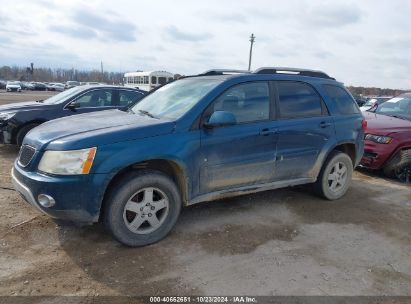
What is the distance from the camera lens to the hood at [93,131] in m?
3.48

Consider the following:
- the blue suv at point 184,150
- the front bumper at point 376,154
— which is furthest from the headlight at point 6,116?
the front bumper at point 376,154

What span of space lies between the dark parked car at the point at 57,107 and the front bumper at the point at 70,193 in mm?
3491

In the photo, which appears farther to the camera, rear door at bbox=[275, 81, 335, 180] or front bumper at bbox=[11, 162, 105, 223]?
rear door at bbox=[275, 81, 335, 180]

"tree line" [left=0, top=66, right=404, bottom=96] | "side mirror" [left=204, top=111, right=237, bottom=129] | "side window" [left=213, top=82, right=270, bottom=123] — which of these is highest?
"side window" [left=213, top=82, right=270, bottom=123]

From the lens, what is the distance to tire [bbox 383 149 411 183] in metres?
6.95

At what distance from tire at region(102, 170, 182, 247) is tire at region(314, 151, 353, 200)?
248cm

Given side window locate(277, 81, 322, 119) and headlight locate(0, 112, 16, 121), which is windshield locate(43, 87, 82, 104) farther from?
side window locate(277, 81, 322, 119)

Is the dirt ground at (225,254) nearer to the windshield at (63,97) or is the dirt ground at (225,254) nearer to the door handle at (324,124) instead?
the door handle at (324,124)

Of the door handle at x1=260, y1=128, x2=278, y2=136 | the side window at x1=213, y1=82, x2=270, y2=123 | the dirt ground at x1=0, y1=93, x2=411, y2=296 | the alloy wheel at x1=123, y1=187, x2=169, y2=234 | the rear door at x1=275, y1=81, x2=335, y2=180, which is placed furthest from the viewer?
the rear door at x1=275, y1=81, x2=335, y2=180

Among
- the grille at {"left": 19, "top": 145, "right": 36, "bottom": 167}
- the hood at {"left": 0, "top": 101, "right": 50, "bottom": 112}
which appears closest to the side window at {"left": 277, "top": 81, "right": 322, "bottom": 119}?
the grille at {"left": 19, "top": 145, "right": 36, "bottom": 167}

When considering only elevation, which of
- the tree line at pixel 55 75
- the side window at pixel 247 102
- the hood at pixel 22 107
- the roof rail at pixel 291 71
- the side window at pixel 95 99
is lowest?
the tree line at pixel 55 75

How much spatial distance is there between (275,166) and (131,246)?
2045 millimetres

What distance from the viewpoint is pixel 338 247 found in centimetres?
409

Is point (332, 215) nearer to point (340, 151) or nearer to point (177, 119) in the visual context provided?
point (340, 151)
